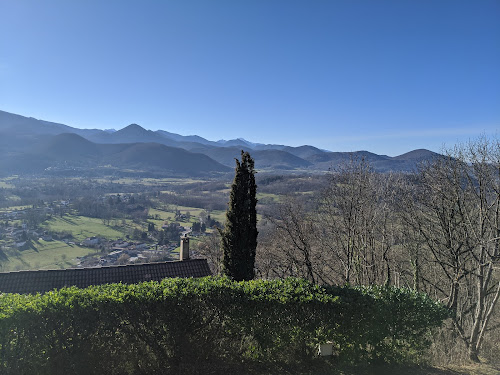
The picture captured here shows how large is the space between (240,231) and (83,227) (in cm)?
4687

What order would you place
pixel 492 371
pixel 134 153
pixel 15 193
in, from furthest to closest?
pixel 134 153, pixel 15 193, pixel 492 371

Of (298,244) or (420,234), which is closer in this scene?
(420,234)

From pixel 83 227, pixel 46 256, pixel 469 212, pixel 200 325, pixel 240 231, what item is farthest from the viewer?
pixel 83 227

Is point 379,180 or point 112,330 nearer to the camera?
point 112,330

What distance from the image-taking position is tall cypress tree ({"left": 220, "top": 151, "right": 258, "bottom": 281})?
1072 centimetres

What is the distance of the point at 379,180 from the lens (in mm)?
13875

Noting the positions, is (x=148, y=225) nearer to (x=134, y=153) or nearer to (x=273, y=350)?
(x=273, y=350)

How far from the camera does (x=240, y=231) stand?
10.8m

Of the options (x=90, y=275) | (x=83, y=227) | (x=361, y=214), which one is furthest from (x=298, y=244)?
(x=83, y=227)

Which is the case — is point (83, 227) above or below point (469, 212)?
below

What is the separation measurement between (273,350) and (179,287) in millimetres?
2328

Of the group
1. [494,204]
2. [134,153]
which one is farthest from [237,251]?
[134,153]

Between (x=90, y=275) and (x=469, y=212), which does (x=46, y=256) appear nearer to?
(x=90, y=275)

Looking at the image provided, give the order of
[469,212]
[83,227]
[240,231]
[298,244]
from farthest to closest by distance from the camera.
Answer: [83,227] < [298,244] < [240,231] < [469,212]
